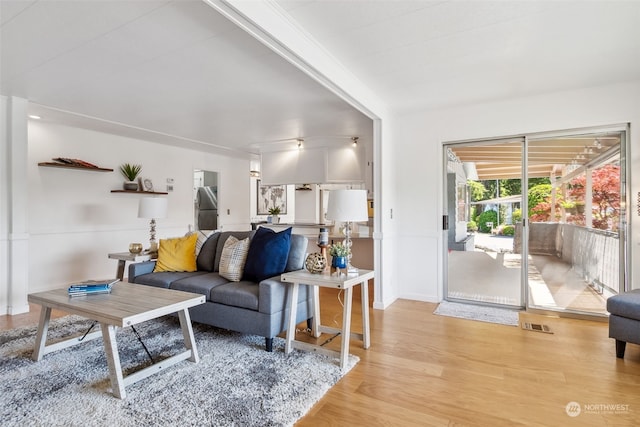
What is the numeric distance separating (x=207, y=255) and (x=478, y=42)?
10.5ft

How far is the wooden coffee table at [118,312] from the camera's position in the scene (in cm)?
201

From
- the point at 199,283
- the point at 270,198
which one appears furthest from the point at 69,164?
the point at 270,198

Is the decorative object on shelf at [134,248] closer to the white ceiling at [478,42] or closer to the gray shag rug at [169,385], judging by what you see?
the gray shag rug at [169,385]

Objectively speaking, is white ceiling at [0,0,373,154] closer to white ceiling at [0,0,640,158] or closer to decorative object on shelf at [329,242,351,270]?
white ceiling at [0,0,640,158]

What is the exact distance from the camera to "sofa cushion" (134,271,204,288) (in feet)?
10.5

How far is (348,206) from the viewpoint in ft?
8.64

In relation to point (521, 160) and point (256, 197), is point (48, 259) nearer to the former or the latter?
point (256, 197)

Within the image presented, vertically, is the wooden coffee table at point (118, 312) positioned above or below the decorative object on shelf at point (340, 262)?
below

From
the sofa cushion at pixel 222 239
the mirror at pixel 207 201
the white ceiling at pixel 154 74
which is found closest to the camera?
the white ceiling at pixel 154 74

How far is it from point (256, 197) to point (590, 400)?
7975 mm

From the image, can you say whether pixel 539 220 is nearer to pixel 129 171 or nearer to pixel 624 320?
pixel 624 320
